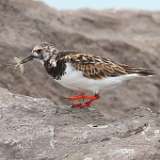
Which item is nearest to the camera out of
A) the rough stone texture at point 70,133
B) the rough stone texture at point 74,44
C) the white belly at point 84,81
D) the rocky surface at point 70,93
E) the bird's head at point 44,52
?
the rough stone texture at point 70,133

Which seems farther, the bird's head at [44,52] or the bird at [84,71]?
the bird's head at [44,52]

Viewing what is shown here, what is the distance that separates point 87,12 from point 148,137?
37.3 feet

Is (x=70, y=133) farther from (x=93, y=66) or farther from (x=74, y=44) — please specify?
Answer: (x=74, y=44)

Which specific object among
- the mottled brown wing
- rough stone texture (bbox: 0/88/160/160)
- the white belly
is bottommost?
rough stone texture (bbox: 0/88/160/160)

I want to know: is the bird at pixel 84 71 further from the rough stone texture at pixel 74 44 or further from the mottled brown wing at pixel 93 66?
Result: the rough stone texture at pixel 74 44

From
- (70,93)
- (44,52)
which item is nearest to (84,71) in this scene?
(44,52)

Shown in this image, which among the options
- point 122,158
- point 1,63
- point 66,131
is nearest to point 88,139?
point 66,131

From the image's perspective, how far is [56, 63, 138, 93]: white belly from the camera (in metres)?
10.5

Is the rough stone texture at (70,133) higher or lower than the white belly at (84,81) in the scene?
lower

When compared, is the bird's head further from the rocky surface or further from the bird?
the rocky surface

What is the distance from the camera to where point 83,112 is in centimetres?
1078

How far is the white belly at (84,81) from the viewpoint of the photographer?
10.5 metres

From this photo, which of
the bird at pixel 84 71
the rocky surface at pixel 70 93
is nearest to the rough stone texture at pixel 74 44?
the rocky surface at pixel 70 93

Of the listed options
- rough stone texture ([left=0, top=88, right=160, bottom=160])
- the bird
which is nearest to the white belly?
the bird
